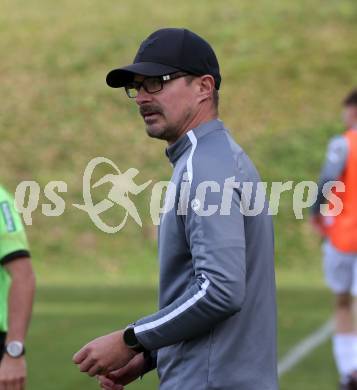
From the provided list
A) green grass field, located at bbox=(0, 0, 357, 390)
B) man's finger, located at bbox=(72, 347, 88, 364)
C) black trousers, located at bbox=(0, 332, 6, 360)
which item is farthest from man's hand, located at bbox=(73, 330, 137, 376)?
green grass field, located at bbox=(0, 0, 357, 390)

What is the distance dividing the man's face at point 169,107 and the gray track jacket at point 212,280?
55 mm

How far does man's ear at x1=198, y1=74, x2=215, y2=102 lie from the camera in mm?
4563

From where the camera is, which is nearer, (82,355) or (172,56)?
(82,355)

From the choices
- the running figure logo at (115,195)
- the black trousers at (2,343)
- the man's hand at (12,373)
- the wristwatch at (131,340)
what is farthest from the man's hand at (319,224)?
the running figure logo at (115,195)

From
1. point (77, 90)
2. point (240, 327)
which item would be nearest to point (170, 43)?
point (240, 327)

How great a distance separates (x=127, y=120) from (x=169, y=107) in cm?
2497

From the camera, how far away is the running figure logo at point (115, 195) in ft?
86.5

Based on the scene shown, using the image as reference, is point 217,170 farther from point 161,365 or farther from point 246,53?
point 246,53

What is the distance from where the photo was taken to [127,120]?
2945 cm

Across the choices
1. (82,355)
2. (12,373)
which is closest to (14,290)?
(12,373)

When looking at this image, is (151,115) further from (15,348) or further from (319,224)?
(319,224)

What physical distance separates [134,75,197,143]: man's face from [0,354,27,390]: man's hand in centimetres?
180

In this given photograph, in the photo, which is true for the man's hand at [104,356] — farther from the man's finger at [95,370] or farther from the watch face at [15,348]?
the watch face at [15,348]

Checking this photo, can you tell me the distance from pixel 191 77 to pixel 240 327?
33.6 inches
